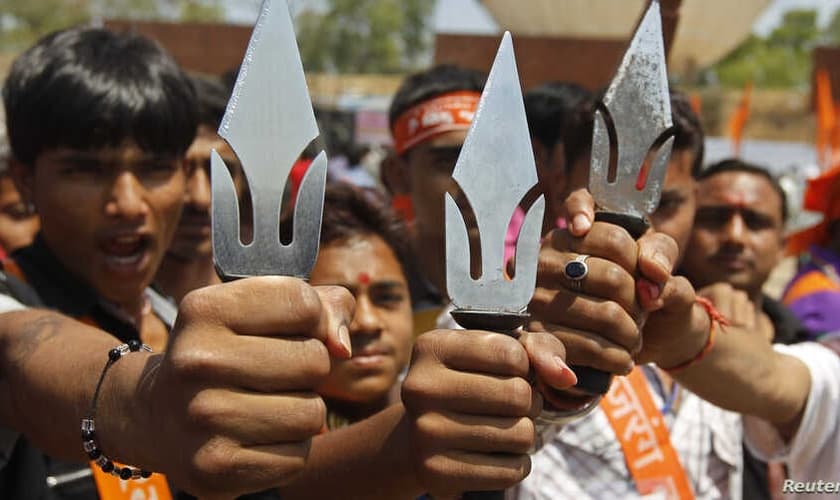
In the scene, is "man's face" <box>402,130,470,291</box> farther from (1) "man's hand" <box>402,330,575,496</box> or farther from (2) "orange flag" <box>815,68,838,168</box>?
(2) "orange flag" <box>815,68,838,168</box>

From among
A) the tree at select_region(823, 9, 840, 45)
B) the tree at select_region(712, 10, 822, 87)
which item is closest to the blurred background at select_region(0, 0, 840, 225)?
the tree at select_region(712, 10, 822, 87)

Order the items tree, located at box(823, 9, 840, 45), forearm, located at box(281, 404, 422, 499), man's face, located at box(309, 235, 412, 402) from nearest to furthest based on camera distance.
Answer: forearm, located at box(281, 404, 422, 499) < man's face, located at box(309, 235, 412, 402) < tree, located at box(823, 9, 840, 45)

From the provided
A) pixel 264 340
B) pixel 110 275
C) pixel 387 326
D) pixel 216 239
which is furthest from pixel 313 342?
pixel 387 326

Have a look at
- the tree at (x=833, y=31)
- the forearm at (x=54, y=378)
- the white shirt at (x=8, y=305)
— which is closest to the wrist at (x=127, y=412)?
the forearm at (x=54, y=378)

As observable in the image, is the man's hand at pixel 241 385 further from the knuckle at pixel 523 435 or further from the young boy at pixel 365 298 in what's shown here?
the young boy at pixel 365 298

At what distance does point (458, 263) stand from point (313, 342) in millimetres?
225

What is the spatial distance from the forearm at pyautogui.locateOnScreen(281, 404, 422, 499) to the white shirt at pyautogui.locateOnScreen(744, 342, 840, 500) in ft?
2.75

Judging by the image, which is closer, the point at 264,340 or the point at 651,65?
the point at 264,340

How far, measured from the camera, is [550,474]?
181 centimetres

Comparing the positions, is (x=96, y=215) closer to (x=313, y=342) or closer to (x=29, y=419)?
(x=29, y=419)

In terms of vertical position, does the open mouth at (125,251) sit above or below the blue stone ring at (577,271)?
below

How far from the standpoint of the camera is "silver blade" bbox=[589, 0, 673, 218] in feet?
4.20

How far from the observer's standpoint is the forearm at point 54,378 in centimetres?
114

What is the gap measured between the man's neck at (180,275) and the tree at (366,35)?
105 feet
